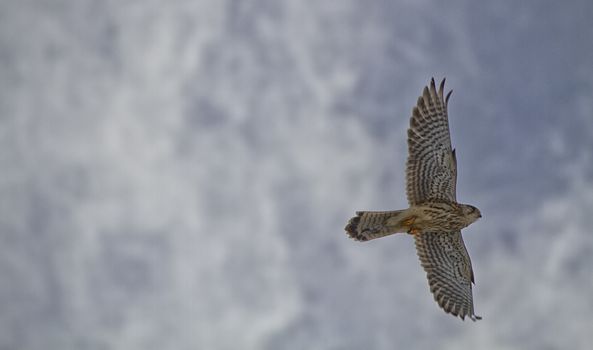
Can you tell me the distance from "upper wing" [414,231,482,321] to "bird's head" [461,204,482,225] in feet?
2.33

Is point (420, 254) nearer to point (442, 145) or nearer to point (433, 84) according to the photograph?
point (442, 145)

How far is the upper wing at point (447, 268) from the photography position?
21078 millimetres

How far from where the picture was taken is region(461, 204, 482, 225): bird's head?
66.8ft

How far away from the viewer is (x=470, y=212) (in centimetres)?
2038

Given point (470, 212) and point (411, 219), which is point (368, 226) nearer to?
point (411, 219)

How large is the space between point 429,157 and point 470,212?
1.90 metres

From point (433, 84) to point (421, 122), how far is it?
1.20 meters

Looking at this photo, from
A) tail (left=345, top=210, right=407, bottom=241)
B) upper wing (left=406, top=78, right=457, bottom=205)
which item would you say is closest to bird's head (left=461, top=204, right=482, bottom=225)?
upper wing (left=406, top=78, right=457, bottom=205)

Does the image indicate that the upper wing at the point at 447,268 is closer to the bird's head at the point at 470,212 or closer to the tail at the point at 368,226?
the bird's head at the point at 470,212

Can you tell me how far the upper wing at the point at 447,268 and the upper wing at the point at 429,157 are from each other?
139 cm

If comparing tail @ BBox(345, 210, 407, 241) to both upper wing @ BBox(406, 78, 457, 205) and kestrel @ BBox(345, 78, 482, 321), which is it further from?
upper wing @ BBox(406, 78, 457, 205)

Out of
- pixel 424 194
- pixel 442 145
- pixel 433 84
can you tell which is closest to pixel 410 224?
pixel 424 194

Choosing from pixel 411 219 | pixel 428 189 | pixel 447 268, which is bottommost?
pixel 447 268

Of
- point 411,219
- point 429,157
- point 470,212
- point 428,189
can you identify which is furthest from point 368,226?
point 470,212
